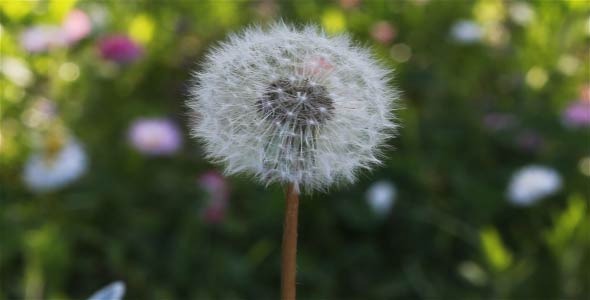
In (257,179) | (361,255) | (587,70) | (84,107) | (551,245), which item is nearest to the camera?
(257,179)

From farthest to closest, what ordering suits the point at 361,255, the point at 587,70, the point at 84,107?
the point at 587,70 < the point at 84,107 < the point at 361,255

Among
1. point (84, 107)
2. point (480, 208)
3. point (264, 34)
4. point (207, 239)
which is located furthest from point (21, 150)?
point (264, 34)

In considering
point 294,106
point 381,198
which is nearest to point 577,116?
point 381,198

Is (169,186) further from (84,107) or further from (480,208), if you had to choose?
(480,208)

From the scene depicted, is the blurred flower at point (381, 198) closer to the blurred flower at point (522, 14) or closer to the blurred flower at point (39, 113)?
the blurred flower at point (39, 113)

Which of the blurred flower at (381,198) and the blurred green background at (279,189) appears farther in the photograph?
the blurred flower at (381,198)

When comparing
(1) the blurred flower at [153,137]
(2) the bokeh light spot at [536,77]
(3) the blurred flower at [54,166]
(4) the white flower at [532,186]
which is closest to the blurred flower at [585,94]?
(2) the bokeh light spot at [536,77]

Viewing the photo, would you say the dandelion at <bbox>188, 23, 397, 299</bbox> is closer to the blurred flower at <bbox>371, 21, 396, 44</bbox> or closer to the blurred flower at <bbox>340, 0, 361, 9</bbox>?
the blurred flower at <bbox>371, 21, 396, 44</bbox>
